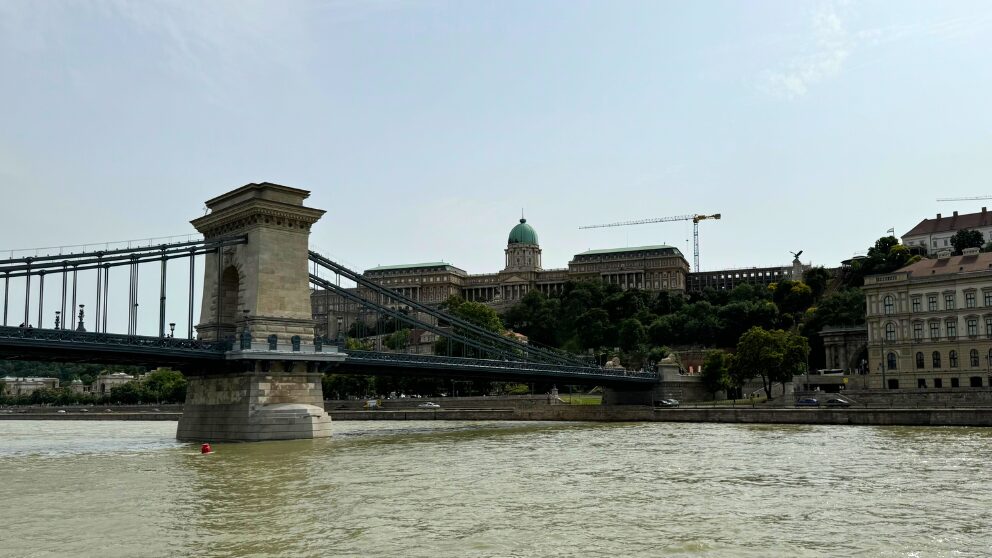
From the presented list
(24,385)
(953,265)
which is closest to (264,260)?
(953,265)

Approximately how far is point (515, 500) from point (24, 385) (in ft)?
593

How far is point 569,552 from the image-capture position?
1539 centimetres

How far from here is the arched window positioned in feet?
243

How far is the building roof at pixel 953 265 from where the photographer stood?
233ft

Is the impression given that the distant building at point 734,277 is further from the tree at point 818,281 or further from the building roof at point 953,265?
the building roof at point 953,265

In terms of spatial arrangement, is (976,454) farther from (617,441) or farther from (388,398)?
(388,398)

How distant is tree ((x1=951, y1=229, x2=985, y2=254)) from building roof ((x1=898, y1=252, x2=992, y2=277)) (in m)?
30.9

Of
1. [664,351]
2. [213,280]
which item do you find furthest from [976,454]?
[664,351]

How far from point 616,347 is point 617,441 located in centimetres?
8015

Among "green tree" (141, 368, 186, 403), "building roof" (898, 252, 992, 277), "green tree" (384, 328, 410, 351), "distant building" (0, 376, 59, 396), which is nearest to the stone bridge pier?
"green tree" (384, 328, 410, 351)

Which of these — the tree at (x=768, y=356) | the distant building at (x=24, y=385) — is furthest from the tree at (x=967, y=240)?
the distant building at (x=24, y=385)

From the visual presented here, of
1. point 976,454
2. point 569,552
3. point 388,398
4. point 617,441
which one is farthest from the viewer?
point 388,398

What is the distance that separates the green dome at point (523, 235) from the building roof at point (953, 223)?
284 feet

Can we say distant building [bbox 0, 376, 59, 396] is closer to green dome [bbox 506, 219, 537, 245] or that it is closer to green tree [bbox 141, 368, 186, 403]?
green tree [bbox 141, 368, 186, 403]
